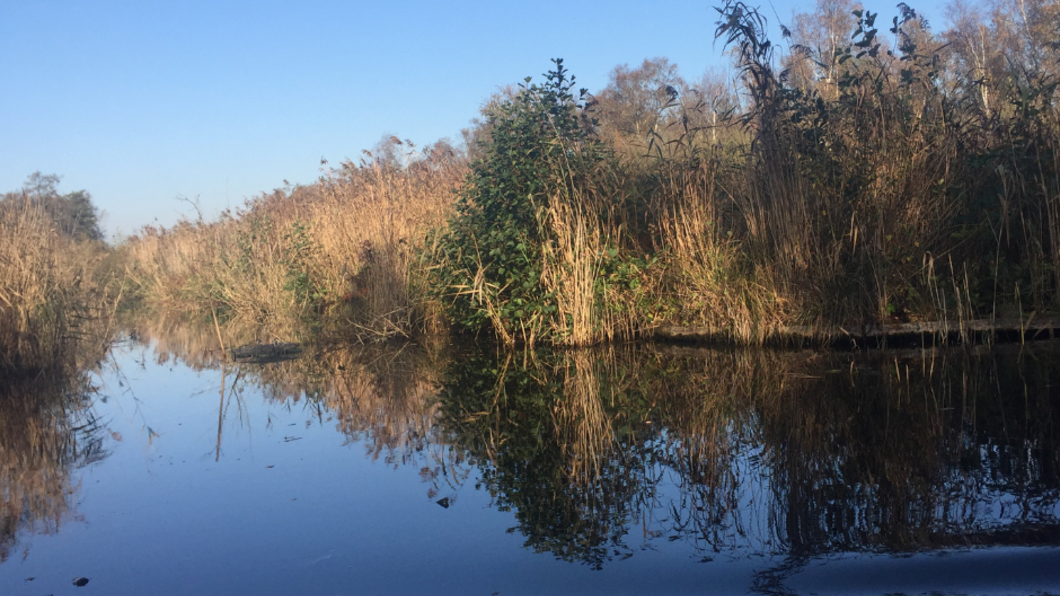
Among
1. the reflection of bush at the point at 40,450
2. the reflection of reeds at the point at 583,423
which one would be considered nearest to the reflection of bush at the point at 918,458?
the reflection of reeds at the point at 583,423

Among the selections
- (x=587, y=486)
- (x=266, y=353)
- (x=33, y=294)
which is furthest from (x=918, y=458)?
(x=33, y=294)

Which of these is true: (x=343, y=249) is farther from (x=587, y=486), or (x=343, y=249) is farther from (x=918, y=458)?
(x=918, y=458)

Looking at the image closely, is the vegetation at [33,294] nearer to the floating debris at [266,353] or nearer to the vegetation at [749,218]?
the vegetation at [749,218]

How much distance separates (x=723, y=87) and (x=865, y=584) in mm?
6642

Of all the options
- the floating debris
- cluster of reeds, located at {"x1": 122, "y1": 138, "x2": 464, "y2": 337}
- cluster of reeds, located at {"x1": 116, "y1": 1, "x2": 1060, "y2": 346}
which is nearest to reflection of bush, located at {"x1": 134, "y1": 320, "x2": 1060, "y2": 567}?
cluster of reeds, located at {"x1": 116, "y1": 1, "x2": 1060, "y2": 346}

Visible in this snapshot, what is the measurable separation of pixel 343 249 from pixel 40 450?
585 centimetres

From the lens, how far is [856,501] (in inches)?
130

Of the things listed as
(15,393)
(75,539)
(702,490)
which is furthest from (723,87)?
(15,393)

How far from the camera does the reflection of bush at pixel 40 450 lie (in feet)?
12.9

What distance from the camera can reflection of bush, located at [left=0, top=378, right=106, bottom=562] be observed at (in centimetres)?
393

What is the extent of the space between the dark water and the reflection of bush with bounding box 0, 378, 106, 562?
0.08ft

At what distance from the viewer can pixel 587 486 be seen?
3.80 meters

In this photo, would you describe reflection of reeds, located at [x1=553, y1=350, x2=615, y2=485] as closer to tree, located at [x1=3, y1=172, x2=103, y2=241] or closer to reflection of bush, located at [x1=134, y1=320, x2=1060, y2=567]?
reflection of bush, located at [x1=134, y1=320, x2=1060, y2=567]

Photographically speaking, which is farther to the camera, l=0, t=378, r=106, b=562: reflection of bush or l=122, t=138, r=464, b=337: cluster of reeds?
l=122, t=138, r=464, b=337: cluster of reeds
